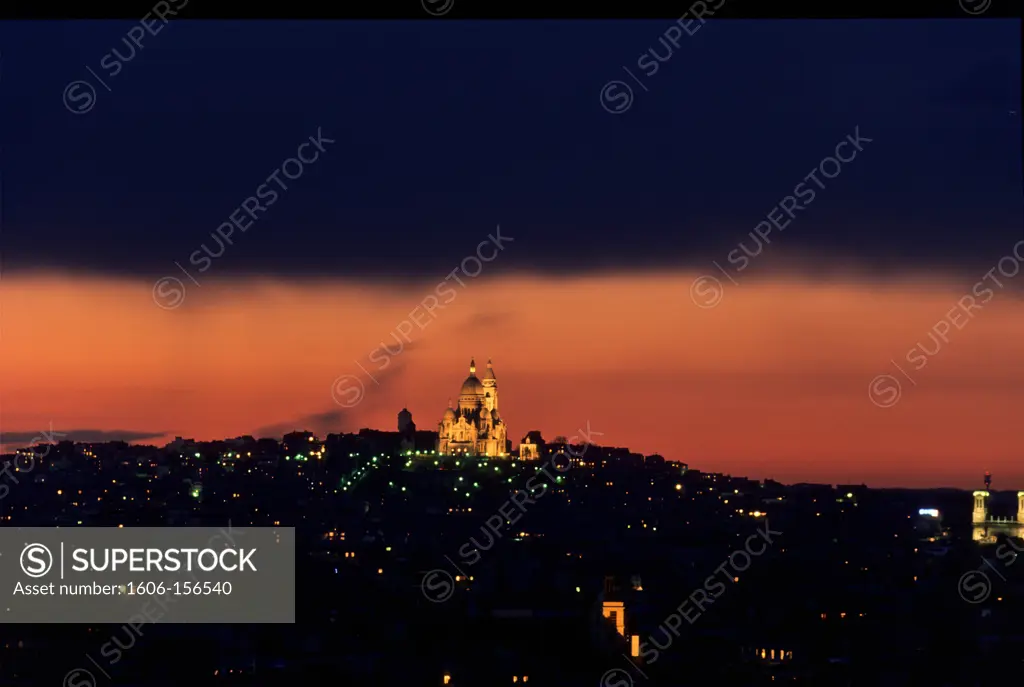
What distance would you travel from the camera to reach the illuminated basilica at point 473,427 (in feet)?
222

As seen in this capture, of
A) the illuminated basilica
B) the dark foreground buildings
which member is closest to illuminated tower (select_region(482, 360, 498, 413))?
the illuminated basilica

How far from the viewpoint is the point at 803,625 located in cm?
2130

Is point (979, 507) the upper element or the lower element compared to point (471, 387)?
lower

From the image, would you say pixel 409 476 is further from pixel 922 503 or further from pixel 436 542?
pixel 436 542

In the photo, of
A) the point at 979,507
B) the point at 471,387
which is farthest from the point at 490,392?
the point at 979,507

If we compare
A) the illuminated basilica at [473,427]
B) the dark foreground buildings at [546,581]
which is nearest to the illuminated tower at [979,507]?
the dark foreground buildings at [546,581]

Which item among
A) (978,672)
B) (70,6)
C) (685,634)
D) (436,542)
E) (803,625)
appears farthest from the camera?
(436,542)

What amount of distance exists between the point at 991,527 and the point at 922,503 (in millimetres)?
4277

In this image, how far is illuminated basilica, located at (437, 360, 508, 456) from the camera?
67812 millimetres

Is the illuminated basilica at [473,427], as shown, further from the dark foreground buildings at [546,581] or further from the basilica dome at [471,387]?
the dark foreground buildings at [546,581]

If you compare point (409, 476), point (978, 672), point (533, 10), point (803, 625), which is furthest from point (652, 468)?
point (533, 10)

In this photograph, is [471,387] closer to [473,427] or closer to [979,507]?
[473,427]

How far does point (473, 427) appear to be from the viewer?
6831 cm

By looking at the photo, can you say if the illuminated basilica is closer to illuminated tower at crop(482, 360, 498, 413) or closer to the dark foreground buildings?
illuminated tower at crop(482, 360, 498, 413)
